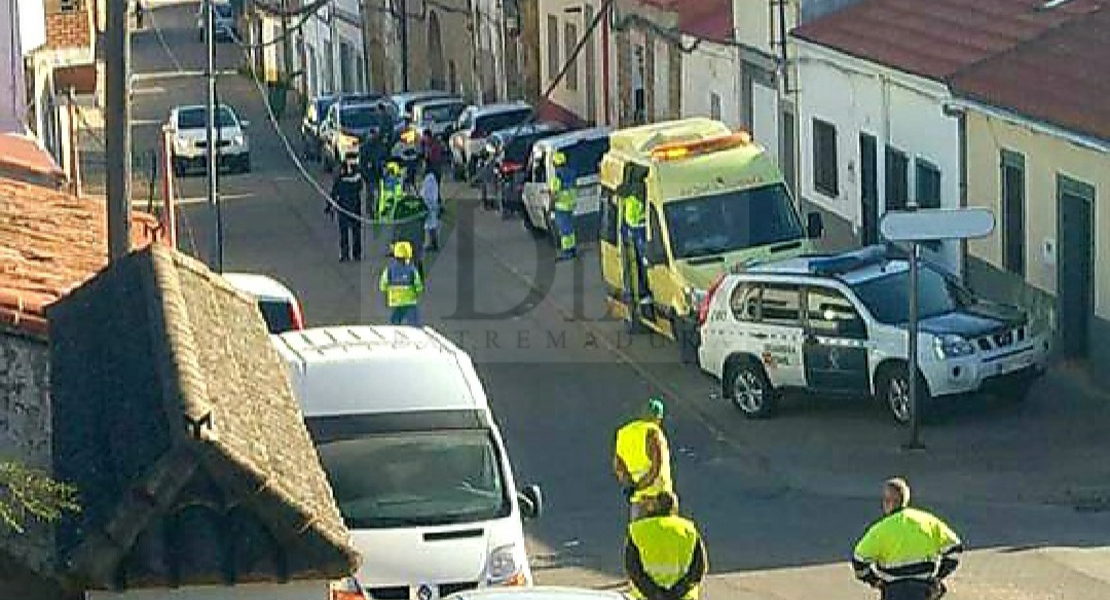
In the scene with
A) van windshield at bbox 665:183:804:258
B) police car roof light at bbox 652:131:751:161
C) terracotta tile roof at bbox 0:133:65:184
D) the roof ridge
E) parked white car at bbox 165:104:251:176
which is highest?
the roof ridge

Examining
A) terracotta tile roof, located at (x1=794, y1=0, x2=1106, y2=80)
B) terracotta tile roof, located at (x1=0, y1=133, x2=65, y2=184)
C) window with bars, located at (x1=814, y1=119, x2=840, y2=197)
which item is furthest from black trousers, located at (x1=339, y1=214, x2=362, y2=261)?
terracotta tile roof, located at (x1=0, y1=133, x2=65, y2=184)

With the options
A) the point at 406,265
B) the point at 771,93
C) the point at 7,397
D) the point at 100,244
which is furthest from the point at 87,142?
the point at 7,397

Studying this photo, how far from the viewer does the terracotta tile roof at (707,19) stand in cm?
4094

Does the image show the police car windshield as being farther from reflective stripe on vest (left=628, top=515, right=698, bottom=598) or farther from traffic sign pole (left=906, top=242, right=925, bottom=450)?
reflective stripe on vest (left=628, top=515, right=698, bottom=598)

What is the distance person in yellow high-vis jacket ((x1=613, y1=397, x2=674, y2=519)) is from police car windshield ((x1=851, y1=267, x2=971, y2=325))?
250 inches

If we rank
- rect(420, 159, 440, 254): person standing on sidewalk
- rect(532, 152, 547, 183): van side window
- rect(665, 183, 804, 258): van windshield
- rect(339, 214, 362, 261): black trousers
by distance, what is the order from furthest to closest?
rect(532, 152, 547, 183): van side window, rect(339, 214, 362, 261): black trousers, rect(420, 159, 440, 254): person standing on sidewalk, rect(665, 183, 804, 258): van windshield

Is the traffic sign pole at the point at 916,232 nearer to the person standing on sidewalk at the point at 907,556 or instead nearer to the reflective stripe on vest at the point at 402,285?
the reflective stripe on vest at the point at 402,285

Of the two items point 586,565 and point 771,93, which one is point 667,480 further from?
point 771,93

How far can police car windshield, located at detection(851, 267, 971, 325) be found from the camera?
25.7 m

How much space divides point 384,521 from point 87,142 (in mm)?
45337

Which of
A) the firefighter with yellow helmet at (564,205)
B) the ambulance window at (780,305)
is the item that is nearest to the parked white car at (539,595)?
the ambulance window at (780,305)

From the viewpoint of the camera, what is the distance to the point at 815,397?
27.1 metres

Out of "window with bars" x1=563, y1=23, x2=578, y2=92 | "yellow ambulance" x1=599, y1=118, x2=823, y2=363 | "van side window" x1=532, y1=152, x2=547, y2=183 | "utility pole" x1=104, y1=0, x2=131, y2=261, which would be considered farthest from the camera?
"window with bars" x1=563, y1=23, x2=578, y2=92

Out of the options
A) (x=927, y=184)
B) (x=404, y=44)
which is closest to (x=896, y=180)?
(x=927, y=184)
